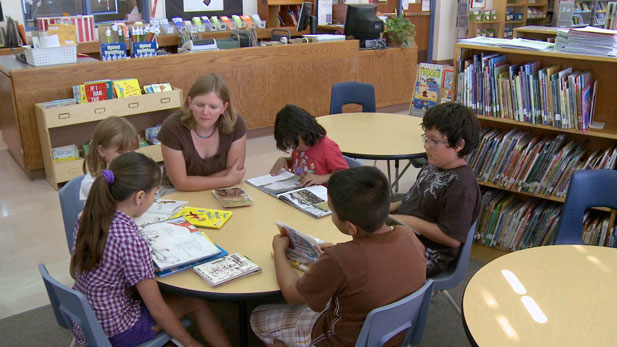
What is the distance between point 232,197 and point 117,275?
0.78 meters

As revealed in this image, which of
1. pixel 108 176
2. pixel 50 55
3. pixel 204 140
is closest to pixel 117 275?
pixel 108 176

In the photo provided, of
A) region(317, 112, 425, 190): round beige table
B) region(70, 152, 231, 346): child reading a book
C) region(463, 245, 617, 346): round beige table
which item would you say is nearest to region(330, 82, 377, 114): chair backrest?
region(317, 112, 425, 190): round beige table

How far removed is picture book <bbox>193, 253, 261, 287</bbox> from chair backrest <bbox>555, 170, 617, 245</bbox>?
1.48 metres

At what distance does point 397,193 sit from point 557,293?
263 cm

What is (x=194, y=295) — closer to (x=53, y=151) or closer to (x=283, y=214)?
(x=283, y=214)

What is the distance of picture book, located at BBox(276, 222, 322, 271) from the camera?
184 cm

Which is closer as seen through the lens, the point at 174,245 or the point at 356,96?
the point at 174,245

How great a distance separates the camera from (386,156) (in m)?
3.06

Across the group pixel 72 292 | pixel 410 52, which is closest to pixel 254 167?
pixel 410 52

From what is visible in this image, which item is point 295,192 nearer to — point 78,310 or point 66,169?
point 78,310

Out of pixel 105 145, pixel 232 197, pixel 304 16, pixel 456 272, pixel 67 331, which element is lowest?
pixel 67 331

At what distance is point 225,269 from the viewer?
1.85 m

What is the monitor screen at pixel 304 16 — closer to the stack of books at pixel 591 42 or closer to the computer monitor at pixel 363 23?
the computer monitor at pixel 363 23

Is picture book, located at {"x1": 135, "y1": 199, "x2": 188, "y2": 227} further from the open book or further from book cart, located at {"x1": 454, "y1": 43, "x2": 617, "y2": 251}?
book cart, located at {"x1": 454, "y1": 43, "x2": 617, "y2": 251}
